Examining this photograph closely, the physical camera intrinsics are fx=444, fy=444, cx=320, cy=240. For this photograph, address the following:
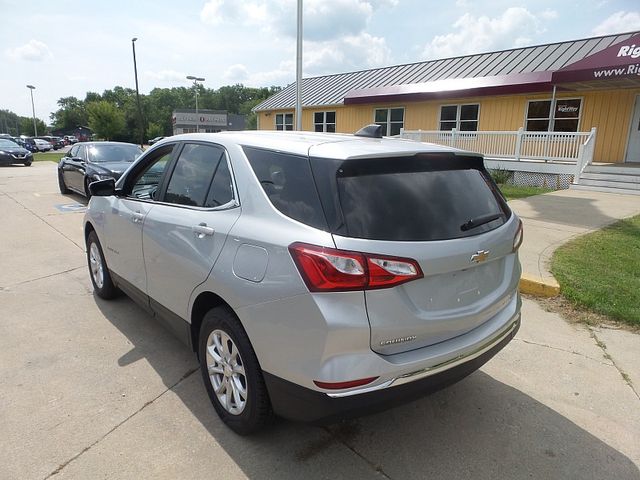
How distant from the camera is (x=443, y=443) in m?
2.58

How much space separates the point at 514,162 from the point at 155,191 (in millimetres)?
13495

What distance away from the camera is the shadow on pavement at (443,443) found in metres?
2.37

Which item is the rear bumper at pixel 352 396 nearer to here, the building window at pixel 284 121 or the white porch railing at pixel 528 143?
the white porch railing at pixel 528 143

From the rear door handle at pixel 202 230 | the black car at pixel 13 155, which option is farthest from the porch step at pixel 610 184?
the black car at pixel 13 155

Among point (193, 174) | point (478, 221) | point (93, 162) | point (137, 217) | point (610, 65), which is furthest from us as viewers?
point (610, 65)

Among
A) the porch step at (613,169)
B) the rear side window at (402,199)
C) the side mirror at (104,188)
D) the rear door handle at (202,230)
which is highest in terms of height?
the rear side window at (402,199)

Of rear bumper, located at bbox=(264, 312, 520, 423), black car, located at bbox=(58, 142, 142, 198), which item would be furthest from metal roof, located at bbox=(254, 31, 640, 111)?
rear bumper, located at bbox=(264, 312, 520, 423)

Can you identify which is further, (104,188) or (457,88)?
(457,88)

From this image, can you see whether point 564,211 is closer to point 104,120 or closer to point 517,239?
point 517,239

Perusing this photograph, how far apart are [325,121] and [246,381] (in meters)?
23.1

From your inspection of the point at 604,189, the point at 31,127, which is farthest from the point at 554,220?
the point at 31,127

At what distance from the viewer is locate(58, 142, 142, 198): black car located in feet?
34.6

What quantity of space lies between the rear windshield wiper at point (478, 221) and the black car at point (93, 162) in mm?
9433

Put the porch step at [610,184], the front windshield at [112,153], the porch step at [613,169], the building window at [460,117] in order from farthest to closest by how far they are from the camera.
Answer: the building window at [460,117]
the porch step at [613,169]
the porch step at [610,184]
the front windshield at [112,153]
